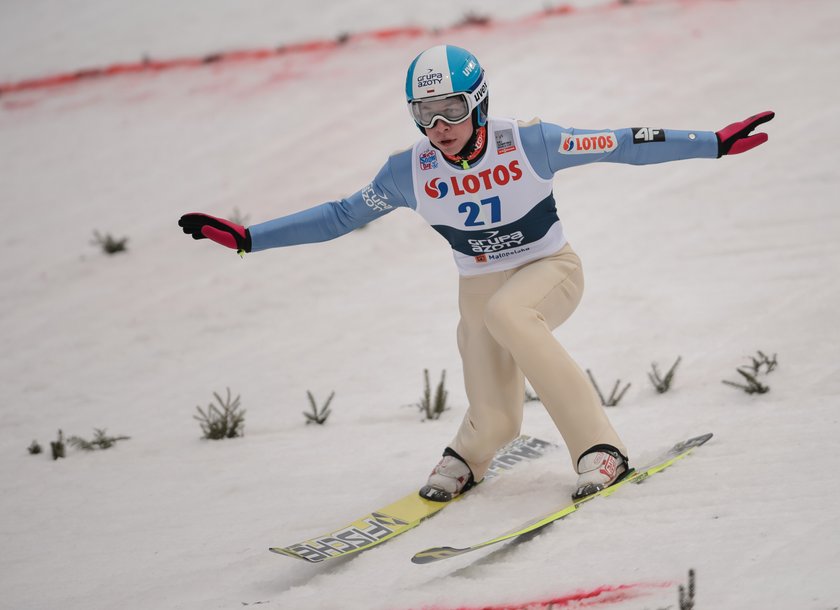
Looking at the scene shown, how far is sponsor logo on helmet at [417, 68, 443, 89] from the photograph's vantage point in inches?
177

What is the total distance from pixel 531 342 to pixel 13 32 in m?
13.4

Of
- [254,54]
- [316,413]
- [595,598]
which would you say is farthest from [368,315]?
[254,54]

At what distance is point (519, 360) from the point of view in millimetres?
4586

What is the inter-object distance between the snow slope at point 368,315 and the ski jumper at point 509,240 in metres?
0.43

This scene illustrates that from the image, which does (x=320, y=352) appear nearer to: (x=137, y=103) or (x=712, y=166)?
(x=712, y=166)

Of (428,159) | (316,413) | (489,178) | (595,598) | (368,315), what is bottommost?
(595,598)

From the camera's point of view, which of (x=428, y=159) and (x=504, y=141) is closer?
(x=504, y=141)

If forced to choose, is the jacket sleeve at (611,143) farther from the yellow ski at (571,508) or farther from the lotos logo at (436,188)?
the yellow ski at (571,508)

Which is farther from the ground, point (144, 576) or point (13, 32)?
point (13, 32)

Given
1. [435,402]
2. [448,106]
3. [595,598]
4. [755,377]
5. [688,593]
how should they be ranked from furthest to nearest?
[435,402] → [755,377] → [448,106] → [595,598] → [688,593]

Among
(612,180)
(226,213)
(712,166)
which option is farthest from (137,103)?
(712,166)

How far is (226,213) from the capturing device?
9906mm

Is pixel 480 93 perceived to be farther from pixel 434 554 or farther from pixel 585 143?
pixel 434 554

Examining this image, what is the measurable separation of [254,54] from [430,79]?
9216 millimetres
